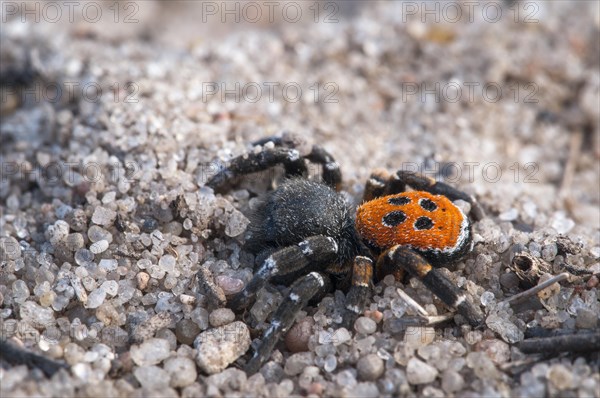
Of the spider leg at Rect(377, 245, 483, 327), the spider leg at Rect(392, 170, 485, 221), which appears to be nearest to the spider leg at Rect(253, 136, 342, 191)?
the spider leg at Rect(392, 170, 485, 221)

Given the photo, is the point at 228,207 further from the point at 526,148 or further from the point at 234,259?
the point at 526,148

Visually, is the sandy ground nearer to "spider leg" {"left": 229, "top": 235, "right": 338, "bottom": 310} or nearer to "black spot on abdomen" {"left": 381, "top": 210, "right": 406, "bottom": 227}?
"spider leg" {"left": 229, "top": 235, "right": 338, "bottom": 310}

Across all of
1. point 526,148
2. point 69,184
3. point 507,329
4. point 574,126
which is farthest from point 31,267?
point 574,126

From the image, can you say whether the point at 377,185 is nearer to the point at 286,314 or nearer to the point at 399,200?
the point at 399,200

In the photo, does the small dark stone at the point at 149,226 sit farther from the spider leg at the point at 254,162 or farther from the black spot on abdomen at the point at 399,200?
the black spot on abdomen at the point at 399,200

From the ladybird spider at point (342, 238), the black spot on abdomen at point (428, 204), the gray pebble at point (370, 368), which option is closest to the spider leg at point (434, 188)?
the ladybird spider at point (342, 238)

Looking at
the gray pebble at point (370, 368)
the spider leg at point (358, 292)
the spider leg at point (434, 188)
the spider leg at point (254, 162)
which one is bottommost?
the gray pebble at point (370, 368)

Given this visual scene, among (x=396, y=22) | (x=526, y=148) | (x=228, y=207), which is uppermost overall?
(x=396, y=22)
